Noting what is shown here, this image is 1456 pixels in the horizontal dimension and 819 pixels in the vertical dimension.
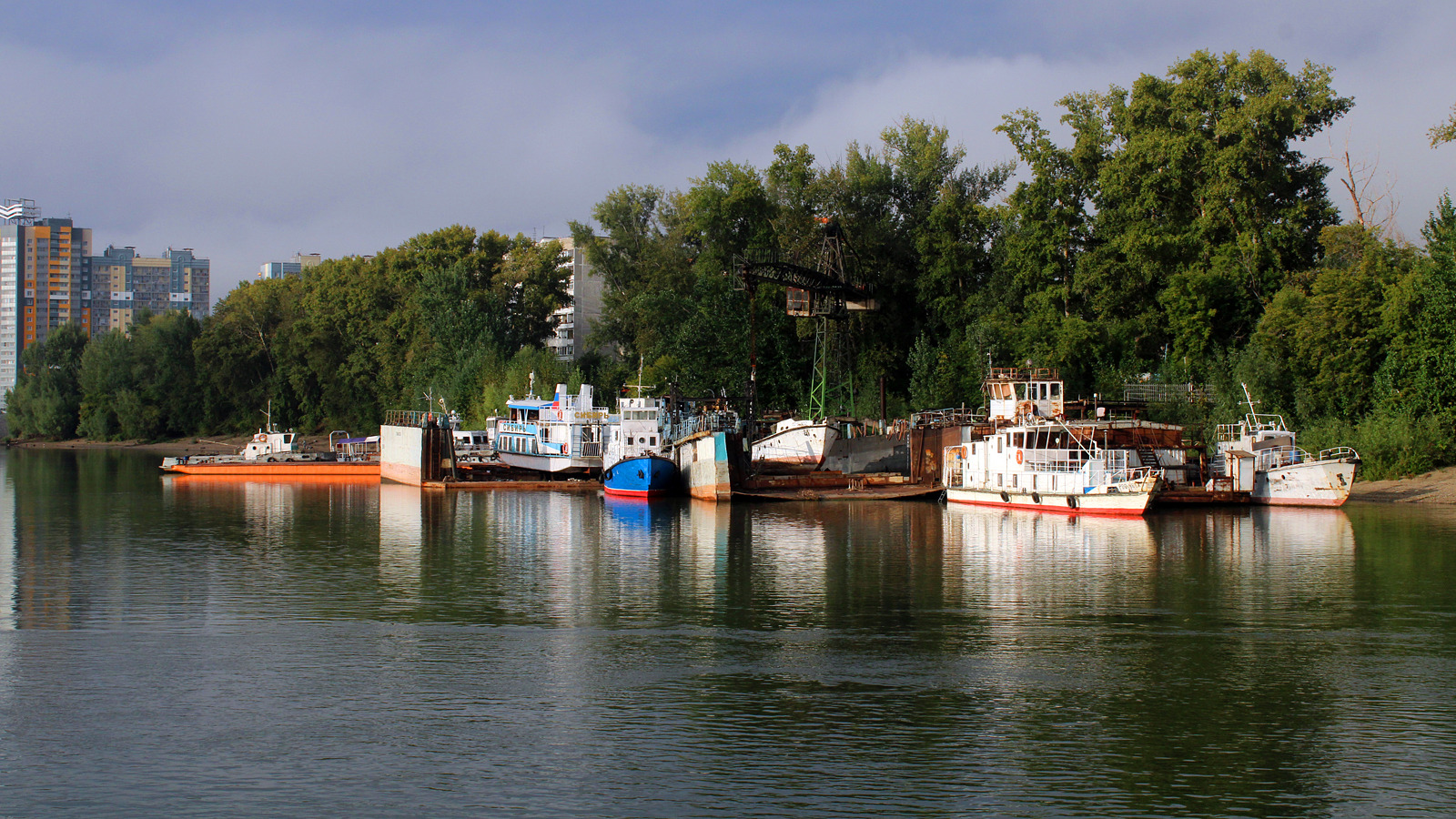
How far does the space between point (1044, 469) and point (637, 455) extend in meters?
20.4

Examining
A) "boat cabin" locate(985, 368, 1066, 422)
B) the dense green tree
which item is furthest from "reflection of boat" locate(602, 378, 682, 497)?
the dense green tree

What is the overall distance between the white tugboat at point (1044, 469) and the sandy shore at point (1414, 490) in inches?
425

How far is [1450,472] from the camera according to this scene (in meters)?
50.6

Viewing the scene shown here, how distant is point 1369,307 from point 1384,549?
24.8 metres

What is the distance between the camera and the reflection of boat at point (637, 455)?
53.5 metres

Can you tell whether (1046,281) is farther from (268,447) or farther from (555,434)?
(268,447)

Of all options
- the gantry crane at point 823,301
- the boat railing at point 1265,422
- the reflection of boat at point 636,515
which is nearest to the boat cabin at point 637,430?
the reflection of boat at point 636,515

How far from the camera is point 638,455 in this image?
5747cm

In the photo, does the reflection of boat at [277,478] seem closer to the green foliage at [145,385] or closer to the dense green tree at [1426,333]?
the dense green tree at [1426,333]

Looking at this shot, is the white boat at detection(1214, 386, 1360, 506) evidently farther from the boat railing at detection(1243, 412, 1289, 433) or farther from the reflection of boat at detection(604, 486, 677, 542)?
the reflection of boat at detection(604, 486, 677, 542)

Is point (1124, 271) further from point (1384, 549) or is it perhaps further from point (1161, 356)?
point (1384, 549)

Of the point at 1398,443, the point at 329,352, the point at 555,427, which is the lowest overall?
the point at 1398,443

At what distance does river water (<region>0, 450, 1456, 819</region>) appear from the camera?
1509 cm

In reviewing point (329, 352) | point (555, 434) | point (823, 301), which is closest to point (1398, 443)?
point (823, 301)
